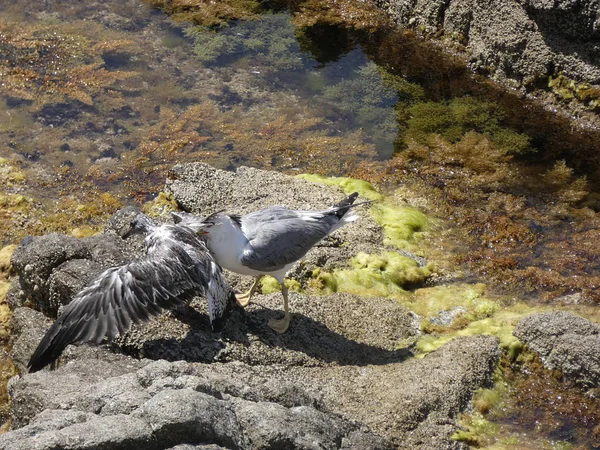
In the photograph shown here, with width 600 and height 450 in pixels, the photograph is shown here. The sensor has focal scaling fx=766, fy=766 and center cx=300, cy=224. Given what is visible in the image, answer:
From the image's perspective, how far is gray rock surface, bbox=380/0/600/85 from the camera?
30.2 ft

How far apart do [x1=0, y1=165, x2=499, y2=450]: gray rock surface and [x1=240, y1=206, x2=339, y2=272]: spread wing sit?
0.46 metres

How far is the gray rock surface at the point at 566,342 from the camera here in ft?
19.0

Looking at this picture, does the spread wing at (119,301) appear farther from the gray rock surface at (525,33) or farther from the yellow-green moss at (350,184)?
the gray rock surface at (525,33)

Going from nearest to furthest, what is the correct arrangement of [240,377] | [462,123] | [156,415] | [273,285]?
[156,415]
[240,377]
[273,285]
[462,123]

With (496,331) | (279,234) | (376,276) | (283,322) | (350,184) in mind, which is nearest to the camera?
(283,322)

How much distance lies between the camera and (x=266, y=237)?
19.6ft

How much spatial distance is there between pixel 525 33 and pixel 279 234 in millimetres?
5362

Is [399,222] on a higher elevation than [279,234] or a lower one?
lower

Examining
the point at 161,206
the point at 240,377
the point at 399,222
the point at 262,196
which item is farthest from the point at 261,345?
the point at 161,206

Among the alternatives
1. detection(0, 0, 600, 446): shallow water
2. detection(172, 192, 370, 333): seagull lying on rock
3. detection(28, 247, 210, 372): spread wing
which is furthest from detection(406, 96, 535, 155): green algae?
detection(28, 247, 210, 372): spread wing

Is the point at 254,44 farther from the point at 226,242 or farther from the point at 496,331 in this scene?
the point at 496,331

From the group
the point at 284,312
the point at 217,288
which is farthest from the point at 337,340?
the point at 217,288

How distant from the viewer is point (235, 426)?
4074 millimetres

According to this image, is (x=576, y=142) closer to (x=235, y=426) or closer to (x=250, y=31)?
(x=250, y=31)
